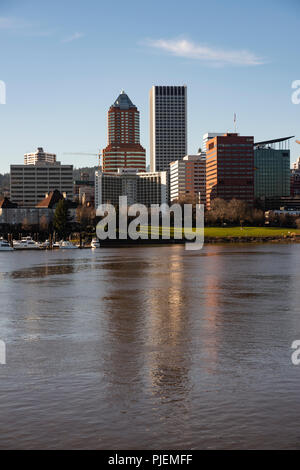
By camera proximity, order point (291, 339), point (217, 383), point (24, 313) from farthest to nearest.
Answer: point (24, 313)
point (291, 339)
point (217, 383)

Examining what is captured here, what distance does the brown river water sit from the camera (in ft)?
51.1

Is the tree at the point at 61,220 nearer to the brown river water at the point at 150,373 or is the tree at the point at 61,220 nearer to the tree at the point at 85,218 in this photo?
the tree at the point at 85,218

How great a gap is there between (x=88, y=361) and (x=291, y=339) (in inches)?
384

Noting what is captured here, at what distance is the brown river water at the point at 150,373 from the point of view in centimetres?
1556

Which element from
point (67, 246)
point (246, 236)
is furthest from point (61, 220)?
point (246, 236)

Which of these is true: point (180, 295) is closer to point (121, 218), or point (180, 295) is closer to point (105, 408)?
point (105, 408)

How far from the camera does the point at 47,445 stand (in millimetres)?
14922

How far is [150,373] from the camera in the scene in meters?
21.1

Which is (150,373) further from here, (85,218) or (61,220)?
(85,218)

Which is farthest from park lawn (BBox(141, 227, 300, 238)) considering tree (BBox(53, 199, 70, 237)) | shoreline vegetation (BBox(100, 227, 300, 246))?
tree (BBox(53, 199, 70, 237))

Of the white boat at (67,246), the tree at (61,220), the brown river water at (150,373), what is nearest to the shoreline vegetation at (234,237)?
the white boat at (67,246)

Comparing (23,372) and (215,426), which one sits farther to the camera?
(23,372)
